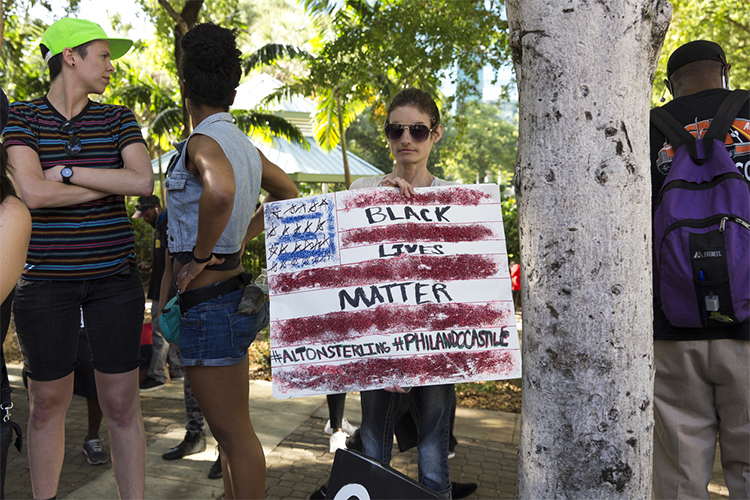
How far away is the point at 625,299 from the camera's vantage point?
5.73 ft

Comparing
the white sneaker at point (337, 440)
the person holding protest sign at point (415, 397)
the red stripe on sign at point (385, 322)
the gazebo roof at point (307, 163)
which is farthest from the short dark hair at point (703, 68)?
the gazebo roof at point (307, 163)

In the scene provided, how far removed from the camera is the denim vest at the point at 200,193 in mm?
2344

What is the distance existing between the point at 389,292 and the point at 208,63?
1225 millimetres

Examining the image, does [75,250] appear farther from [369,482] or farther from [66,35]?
[369,482]

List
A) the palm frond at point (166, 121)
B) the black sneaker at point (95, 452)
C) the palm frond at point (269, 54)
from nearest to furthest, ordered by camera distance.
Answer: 1. the black sneaker at point (95, 452)
2. the palm frond at point (166, 121)
3. the palm frond at point (269, 54)

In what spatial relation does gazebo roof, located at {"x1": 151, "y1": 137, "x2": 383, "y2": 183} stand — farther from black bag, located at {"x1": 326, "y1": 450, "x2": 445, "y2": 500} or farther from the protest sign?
black bag, located at {"x1": 326, "y1": 450, "x2": 445, "y2": 500}

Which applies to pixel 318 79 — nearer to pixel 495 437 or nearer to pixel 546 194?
pixel 495 437

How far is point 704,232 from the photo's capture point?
7.77 ft

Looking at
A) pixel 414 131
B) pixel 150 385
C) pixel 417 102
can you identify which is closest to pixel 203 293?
pixel 414 131

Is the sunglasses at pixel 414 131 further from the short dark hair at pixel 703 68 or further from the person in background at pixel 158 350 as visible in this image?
the person in background at pixel 158 350

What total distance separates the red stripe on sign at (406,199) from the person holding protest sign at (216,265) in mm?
464

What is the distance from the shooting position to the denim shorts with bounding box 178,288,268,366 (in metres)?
2.32

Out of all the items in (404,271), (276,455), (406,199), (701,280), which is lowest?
(276,455)

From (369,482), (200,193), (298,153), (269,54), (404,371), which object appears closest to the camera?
(369,482)
